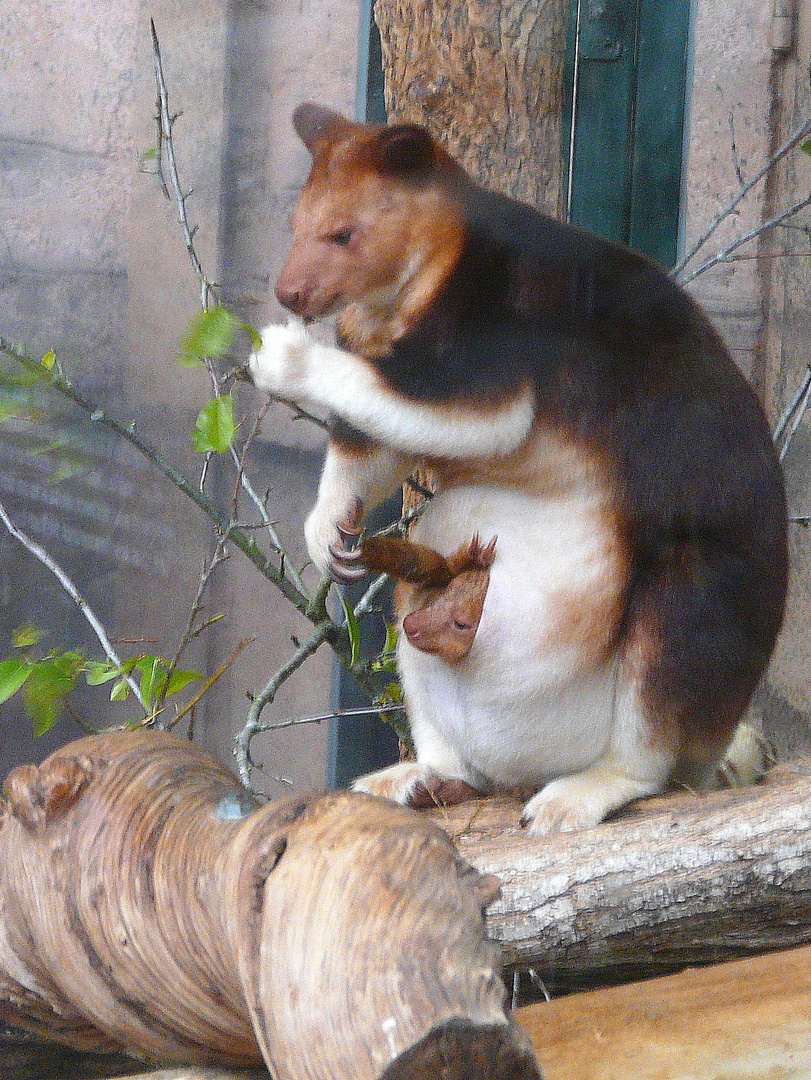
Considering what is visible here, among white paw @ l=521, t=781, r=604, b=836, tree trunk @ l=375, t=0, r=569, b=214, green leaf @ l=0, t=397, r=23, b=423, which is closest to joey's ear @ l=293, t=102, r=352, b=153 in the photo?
tree trunk @ l=375, t=0, r=569, b=214

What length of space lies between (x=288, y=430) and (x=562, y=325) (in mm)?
439

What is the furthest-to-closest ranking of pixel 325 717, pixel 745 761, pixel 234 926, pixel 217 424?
pixel 745 761 → pixel 325 717 → pixel 217 424 → pixel 234 926

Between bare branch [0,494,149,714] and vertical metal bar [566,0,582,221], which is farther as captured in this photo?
bare branch [0,494,149,714]

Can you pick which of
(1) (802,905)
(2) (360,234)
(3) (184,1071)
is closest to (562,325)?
(2) (360,234)

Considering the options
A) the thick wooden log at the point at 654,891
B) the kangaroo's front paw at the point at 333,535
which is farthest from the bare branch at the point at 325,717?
the thick wooden log at the point at 654,891

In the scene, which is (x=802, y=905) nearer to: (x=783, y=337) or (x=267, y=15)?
(x=783, y=337)

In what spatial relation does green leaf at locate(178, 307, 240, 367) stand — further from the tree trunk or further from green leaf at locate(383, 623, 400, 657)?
green leaf at locate(383, 623, 400, 657)

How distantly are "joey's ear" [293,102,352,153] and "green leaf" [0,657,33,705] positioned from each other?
73 cm

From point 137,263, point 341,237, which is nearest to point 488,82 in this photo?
point 341,237

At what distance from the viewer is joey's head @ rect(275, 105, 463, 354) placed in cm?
124

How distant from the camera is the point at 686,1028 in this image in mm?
1021

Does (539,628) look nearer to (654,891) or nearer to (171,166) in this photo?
(654,891)

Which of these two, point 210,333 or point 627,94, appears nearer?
point 210,333

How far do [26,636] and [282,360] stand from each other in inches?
22.2
